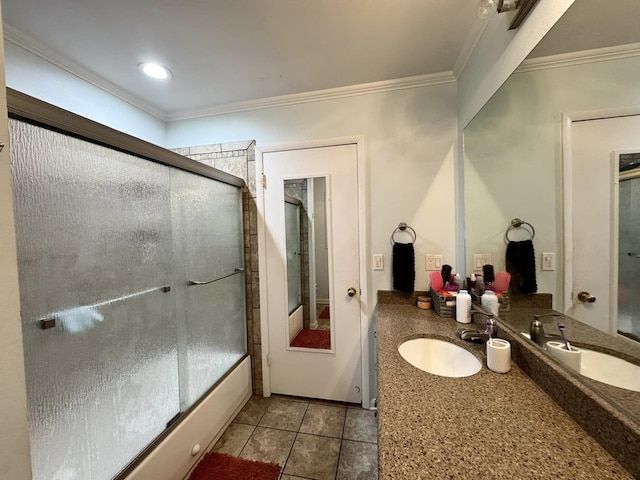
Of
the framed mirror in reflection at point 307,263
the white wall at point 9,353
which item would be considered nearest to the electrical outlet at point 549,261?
the framed mirror in reflection at point 307,263

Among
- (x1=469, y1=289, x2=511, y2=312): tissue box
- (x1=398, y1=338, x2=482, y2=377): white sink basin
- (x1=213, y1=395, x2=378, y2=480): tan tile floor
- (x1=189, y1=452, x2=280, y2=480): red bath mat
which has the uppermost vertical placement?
(x1=469, y1=289, x2=511, y2=312): tissue box

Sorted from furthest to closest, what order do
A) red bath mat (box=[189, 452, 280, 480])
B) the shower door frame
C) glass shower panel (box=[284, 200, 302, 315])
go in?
glass shower panel (box=[284, 200, 302, 315]) → red bath mat (box=[189, 452, 280, 480]) → the shower door frame

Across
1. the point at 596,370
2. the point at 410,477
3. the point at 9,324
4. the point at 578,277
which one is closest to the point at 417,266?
the point at 578,277

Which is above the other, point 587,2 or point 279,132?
point 279,132

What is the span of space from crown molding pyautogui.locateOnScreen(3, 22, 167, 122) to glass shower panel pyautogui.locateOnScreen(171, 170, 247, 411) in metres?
0.91

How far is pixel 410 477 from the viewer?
1.81 feet

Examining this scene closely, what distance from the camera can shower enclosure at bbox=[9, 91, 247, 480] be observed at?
826mm

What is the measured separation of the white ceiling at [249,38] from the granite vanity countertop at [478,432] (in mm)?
1624

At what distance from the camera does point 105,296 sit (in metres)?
1.04

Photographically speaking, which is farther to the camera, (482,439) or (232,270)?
(232,270)

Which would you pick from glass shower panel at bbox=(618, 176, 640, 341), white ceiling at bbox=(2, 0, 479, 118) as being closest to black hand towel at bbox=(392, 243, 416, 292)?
glass shower panel at bbox=(618, 176, 640, 341)

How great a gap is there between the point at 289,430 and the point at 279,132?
7.04 ft

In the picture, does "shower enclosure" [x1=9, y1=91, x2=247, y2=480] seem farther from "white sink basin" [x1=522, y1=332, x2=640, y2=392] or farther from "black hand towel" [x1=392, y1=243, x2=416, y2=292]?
"white sink basin" [x1=522, y1=332, x2=640, y2=392]

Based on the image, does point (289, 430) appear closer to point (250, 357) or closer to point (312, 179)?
point (250, 357)
